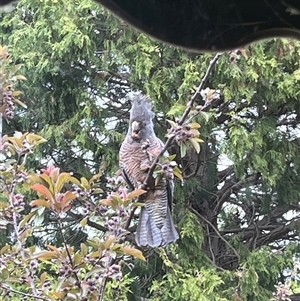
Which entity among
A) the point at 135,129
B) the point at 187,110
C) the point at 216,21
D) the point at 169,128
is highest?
the point at 216,21

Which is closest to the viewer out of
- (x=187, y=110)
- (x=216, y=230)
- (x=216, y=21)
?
(x=216, y=21)

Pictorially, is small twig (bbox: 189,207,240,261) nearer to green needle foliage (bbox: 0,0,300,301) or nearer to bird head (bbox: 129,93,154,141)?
green needle foliage (bbox: 0,0,300,301)

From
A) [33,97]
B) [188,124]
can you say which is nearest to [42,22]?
[33,97]

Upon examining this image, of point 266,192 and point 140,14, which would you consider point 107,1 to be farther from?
point 266,192

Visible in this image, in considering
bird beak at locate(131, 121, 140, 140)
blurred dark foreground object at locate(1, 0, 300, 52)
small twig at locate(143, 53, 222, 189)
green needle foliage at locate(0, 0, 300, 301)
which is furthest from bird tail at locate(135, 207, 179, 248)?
blurred dark foreground object at locate(1, 0, 300, 52)

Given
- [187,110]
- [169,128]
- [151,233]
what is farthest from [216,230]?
[187,110]

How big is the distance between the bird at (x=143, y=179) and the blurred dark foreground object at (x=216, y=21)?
53.6 inches

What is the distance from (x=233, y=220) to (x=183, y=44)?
9.71 feet

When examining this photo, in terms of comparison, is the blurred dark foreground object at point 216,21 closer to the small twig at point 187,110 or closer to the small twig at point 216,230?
the small twig at point 187,110

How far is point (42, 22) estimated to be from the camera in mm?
2885

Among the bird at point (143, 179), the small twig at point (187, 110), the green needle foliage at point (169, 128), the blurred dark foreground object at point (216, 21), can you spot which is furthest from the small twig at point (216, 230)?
the blurred dark foreground object at point (216, 21)

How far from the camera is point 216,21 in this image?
0.40m

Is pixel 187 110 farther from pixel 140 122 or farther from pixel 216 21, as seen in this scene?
pixel 216 21

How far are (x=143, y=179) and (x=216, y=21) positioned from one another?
1.42m
